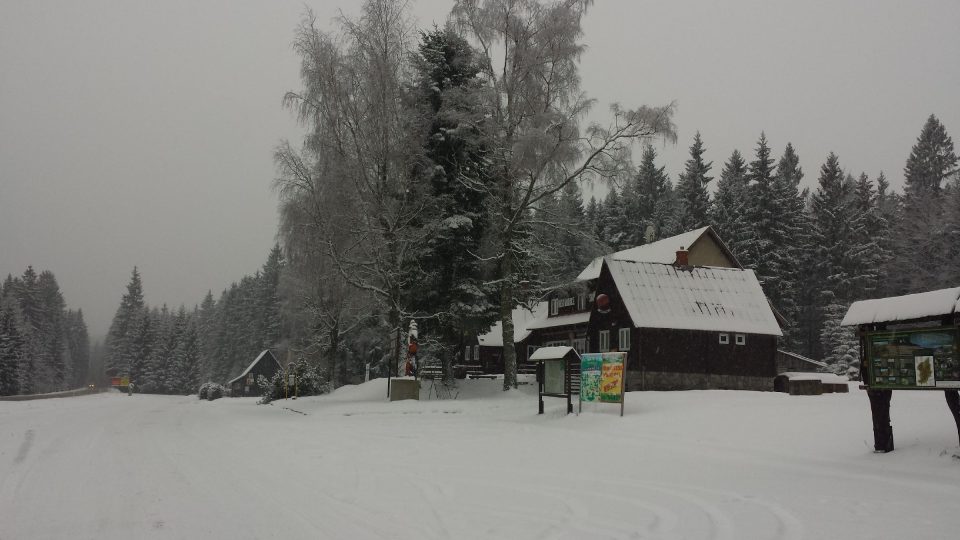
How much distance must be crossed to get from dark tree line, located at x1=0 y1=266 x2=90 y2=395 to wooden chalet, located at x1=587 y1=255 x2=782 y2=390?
5675 centimetres

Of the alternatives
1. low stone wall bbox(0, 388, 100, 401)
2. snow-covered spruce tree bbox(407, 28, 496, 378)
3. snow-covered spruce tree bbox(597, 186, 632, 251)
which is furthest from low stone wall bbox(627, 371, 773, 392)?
low stone wall bbox(0, 388, 100, 401)

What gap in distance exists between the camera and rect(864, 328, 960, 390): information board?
30.7 feet

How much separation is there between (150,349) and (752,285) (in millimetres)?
82626

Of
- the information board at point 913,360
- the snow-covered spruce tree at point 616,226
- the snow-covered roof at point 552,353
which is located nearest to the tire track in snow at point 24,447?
the snow-covered roof at point 552,353

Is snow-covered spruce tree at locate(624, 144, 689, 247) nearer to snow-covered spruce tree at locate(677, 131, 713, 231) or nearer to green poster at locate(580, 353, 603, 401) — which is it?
snow-covered spruce tree at locate(677, 131, 713, 231)

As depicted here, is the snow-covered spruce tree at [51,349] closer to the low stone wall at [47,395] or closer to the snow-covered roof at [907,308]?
the low stone wall at [47,395]

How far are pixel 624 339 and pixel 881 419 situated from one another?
21323 mm

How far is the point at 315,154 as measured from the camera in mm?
29078

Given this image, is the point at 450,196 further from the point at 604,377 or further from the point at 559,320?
the point at 559,320

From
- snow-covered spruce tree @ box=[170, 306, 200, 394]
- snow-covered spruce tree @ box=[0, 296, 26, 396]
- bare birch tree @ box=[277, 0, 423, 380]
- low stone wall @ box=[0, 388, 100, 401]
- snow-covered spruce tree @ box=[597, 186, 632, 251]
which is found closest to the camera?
bare birch tree @ box=[277, 0, 423, 380]

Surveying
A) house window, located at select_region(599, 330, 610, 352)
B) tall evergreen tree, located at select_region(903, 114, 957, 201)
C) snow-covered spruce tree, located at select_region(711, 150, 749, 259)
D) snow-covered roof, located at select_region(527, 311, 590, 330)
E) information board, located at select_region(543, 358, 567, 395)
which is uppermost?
tall evergreen tree, located at select_region(903, 114, 957, 201)

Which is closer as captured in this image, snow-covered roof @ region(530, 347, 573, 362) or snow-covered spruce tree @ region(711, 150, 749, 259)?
snow-covered roof @ region(530, 347, 573, 362)

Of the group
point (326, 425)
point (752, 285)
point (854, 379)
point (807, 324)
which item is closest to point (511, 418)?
point (326, 425)

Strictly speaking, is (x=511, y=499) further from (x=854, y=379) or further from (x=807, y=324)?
(x=807, y=324)
